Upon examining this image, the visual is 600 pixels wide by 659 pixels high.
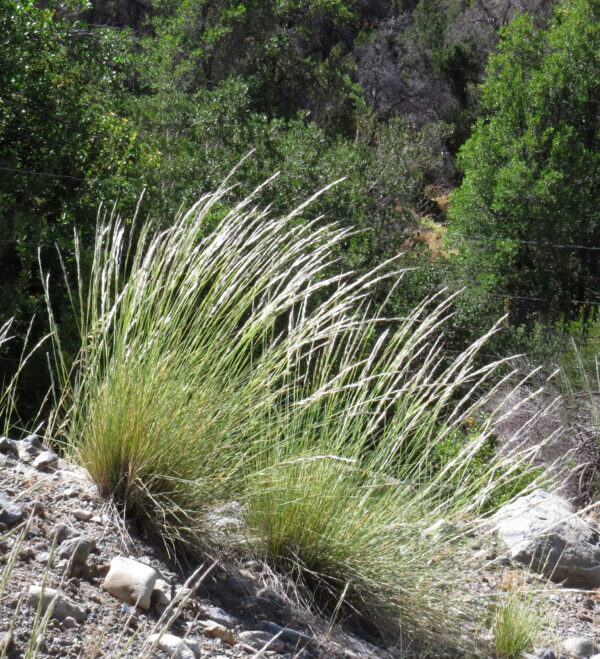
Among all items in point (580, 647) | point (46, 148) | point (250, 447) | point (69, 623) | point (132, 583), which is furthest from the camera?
point (46, 148)

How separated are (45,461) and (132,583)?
78 cm

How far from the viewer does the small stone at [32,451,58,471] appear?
262cm

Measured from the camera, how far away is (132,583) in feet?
6.69

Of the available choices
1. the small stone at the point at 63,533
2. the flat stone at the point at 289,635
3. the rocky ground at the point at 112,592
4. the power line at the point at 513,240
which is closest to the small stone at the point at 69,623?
the rocky ground at the point at 112,592

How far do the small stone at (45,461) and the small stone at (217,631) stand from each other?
34.2 inches

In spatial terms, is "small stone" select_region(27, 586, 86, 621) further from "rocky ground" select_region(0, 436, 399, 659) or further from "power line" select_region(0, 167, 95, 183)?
"power line" select_region(0, 167, 95, 183)

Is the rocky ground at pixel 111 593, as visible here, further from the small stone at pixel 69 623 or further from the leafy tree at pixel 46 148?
the leafy tree at pixel 46 148

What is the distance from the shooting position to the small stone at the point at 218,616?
2176 mm

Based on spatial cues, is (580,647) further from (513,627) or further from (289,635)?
(289,635)

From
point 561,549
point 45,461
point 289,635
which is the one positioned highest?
point 45,461

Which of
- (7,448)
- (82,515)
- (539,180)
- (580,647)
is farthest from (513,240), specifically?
Result: (82,515)

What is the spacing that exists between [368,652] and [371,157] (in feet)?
33.6

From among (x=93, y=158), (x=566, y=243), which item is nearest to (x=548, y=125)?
(x=566, y=243)

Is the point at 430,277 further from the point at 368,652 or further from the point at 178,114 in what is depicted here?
the point at 368,652
